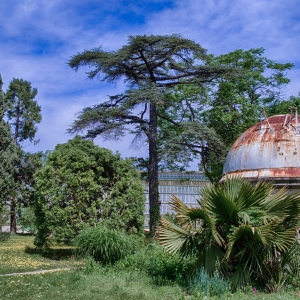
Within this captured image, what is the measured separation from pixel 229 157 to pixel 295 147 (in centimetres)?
252

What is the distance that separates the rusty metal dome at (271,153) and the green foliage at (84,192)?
175 inches

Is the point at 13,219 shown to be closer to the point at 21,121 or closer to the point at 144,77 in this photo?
the point at 21,121

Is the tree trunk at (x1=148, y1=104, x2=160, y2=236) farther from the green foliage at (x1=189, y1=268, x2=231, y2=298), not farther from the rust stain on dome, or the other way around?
the green foliage at (x1=189, y1=268, x2=231, y2=298)

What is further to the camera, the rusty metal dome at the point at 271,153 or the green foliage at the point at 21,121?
the green foliage at the point at 21,121

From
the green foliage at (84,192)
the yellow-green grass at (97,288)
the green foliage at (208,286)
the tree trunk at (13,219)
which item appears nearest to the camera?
the green foliage at (208,286)

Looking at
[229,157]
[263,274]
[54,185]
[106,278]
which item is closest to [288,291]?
[263,274]

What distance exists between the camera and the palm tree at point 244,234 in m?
9.20

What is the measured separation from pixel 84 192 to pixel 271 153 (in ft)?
23.1

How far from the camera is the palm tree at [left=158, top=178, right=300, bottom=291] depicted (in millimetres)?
9203

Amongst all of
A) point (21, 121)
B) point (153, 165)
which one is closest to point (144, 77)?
point (153, 165)

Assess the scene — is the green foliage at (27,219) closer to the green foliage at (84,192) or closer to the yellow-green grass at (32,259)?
the yellow-green grass at (32,259)

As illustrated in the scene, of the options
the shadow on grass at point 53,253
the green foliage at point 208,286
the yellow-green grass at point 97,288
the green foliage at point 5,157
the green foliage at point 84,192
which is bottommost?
the shadow on grass at point 53,253

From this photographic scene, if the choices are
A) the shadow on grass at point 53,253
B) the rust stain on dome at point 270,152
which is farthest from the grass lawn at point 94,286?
the rust stain on dome at point 270,152

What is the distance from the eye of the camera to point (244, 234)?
30.5 feet
